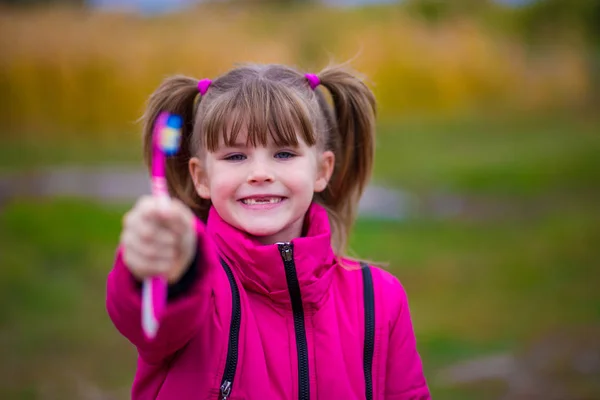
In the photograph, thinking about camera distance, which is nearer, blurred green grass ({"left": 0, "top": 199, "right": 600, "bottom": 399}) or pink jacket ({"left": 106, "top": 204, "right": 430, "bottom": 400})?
pink jacket ({"left": 106, "top": 204, "right": 430, "bottom": 400})

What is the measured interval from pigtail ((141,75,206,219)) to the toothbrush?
918 mm

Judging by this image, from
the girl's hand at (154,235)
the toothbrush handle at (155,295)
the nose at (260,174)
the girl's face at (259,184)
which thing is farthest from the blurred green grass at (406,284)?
the girl's hand at (154,235)

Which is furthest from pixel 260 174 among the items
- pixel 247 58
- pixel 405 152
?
pixel 405 152

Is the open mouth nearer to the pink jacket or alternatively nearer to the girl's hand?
the pink jacket

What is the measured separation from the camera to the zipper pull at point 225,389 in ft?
5.78

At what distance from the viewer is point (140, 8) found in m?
5.63

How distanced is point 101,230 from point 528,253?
310 centimetres

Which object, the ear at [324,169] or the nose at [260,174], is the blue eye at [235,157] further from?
the ear at [324,169]

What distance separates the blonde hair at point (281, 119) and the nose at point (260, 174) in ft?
0.23

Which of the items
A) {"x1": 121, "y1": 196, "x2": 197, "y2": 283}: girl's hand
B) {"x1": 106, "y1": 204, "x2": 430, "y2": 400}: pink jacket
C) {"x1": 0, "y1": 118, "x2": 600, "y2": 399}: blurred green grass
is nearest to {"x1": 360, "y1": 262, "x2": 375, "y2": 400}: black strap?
{"x1": 106, "y1": 204, "x2": 430, "y2": 400}: pink jacket

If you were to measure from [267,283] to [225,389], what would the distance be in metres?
0.30

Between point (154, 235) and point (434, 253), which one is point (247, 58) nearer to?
point (434, 253)

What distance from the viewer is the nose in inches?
76.7

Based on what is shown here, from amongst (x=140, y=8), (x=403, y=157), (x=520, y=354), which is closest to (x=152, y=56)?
(x=140, y=8)
